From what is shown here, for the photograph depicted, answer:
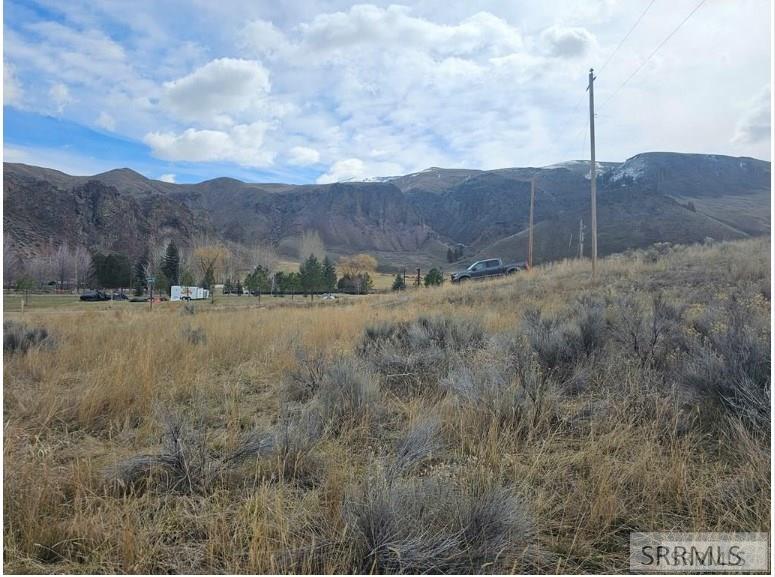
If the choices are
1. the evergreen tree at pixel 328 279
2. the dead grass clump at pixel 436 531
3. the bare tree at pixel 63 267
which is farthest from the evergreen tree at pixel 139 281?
the dead grass clump at pixel 436 531

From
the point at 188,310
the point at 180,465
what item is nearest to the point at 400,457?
the point at 180,465

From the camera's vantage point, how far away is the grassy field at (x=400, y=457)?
197cm

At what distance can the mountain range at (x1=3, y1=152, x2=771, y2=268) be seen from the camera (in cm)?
8562

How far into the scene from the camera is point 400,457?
269cm

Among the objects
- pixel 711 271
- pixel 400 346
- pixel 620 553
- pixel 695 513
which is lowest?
pixel 620 553

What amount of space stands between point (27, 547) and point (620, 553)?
3.06 meters

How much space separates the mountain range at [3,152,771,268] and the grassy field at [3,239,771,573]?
1461 inches

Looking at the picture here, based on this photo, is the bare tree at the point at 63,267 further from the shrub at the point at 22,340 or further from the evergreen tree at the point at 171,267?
the shrub at the point at 22,340

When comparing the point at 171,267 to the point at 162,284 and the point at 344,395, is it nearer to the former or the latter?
the point at 162,284

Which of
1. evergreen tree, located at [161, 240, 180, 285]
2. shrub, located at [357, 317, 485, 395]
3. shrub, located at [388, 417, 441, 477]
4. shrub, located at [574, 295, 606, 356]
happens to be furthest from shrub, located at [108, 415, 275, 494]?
evergreen tree, located at [161, 240, 180, 285]

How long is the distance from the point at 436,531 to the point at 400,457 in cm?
A: 74

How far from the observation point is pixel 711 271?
1255 cm

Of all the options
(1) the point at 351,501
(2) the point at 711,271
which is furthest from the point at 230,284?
(1) the point at 351,501

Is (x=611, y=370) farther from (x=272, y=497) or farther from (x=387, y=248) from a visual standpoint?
(x=387, y=248)
